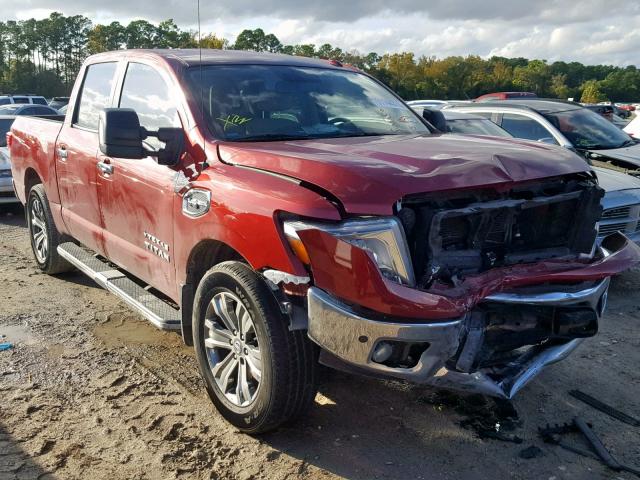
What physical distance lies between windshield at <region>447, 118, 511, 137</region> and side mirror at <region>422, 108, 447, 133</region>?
2825mm

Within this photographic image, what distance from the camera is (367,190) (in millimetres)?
2838

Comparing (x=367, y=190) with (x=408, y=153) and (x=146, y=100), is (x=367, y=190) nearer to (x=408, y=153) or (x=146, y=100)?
(x=408, y=153)

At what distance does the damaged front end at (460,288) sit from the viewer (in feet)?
9.04

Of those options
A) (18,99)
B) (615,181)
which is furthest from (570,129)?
(18,99)

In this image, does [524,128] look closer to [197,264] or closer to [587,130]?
[587,130]

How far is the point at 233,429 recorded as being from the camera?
3.49 m

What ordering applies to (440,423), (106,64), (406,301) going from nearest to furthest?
(406,301) < (440,423) < (106,64)

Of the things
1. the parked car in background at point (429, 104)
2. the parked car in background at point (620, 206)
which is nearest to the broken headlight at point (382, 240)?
the parked car in background at point (620, 206)

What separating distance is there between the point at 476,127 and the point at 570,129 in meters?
1.12

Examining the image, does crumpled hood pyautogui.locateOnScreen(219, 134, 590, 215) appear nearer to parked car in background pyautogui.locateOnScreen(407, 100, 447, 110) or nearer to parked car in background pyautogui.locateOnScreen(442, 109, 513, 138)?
parked car in background pyautogui.locateOnScreen(442, 109, 513, 138)

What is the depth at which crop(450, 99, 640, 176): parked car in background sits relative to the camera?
297 inches

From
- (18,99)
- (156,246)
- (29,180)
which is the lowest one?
(18,99)

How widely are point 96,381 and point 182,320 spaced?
2.49 ft

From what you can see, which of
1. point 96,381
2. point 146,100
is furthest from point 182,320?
point 146,100
